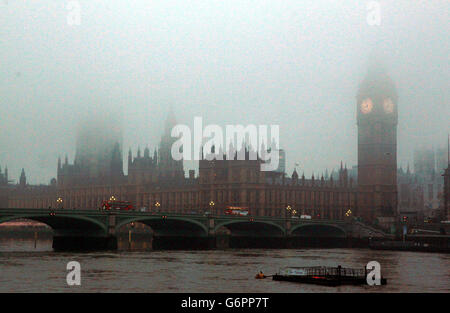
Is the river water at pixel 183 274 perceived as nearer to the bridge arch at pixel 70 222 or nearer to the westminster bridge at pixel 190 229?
the bridge arch at pixel 70 222

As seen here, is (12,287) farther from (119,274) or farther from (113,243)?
(113,243)

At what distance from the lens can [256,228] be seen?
453ft

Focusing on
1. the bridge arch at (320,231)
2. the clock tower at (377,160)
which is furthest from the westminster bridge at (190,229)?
the clock tower at (377,160)

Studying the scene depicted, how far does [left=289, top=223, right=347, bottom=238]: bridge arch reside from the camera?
14438cm

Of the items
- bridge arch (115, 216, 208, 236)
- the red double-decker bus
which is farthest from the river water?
the red double-decker bus

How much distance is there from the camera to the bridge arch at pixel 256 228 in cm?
12939

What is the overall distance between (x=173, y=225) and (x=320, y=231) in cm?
3875

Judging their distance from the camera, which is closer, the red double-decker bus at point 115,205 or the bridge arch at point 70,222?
the bridge arch at point 70,222

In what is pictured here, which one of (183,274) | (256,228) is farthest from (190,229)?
(183,274)

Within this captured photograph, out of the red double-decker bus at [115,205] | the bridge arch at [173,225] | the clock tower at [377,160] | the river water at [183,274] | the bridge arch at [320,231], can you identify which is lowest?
the river water at [183,274]

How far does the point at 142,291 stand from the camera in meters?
52.6

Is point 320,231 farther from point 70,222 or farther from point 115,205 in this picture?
point 70,222
